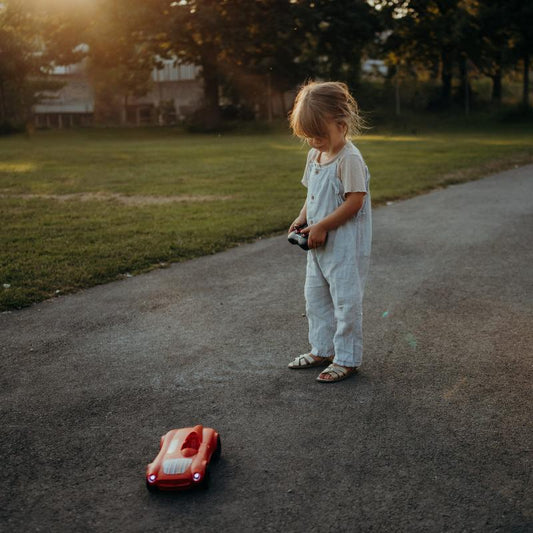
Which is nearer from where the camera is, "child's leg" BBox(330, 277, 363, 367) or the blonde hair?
the blonde hair

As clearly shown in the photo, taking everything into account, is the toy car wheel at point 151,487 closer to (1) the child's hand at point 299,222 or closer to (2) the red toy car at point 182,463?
(2) the red toy car at point 182,463

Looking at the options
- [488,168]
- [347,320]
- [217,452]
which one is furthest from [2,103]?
[217,452]

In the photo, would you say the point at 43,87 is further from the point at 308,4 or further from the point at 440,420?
the point at 440,420

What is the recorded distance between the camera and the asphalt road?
2543mm

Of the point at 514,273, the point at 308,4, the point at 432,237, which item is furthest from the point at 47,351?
the point at 308,4

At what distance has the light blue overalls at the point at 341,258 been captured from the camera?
3639mm

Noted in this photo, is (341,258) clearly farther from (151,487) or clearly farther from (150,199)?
(150,199)

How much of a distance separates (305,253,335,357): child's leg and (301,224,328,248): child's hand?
217mm

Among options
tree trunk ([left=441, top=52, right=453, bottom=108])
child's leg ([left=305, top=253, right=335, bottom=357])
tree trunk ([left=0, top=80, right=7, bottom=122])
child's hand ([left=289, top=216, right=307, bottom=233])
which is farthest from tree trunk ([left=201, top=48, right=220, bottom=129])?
child's leg ([left=305, top=253, right=335, bottom=357])

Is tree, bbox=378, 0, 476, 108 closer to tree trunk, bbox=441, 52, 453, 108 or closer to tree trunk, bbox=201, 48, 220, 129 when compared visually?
tree trunk, bbox=441, 52, 453, 108

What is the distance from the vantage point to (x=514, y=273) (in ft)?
19.7

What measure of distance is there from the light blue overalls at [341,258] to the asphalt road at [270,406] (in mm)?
242

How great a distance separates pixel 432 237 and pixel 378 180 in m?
5.33

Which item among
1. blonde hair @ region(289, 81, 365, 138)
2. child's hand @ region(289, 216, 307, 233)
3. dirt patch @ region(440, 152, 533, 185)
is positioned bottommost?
dirt patch @ region(440, 152, 533, 185)
